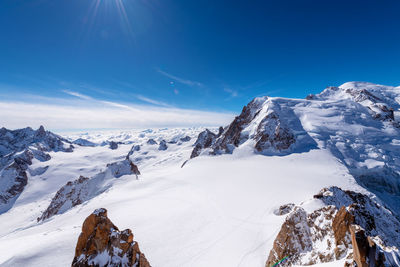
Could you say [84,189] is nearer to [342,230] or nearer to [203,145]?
[342,230]

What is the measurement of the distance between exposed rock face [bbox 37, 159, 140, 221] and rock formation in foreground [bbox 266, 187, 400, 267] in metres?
42.0

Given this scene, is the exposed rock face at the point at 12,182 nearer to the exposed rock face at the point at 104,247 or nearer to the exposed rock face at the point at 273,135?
the exposed rock face at the point at 104,247

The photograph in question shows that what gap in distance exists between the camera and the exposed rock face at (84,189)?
4184 centimetres

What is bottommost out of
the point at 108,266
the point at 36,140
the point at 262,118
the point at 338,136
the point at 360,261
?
the point at 36,140

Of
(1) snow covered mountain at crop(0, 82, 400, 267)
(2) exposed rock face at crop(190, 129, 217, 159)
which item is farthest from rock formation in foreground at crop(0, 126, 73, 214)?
(2) exposed rock face at crop(190, 129, 217, 159)

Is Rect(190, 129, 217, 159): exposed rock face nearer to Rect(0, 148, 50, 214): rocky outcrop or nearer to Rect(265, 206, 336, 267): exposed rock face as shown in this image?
Rect(265, 206, 336, 267): exposed rock face

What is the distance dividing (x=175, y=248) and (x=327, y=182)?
75.2ft

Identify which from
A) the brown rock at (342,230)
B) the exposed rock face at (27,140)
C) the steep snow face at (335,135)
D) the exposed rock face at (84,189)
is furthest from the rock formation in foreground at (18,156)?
the brown rock at (342,230)

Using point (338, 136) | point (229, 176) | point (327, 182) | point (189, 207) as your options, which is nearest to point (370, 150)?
point (338, 136)

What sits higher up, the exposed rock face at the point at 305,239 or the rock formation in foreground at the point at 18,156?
the exposed rock face at the point at 305,239

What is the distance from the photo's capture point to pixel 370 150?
3756 centimetres

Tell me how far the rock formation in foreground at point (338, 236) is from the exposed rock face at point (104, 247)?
7712mm

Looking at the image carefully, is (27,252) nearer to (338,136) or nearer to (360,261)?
(360,261)

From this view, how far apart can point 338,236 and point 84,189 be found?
51.9m
